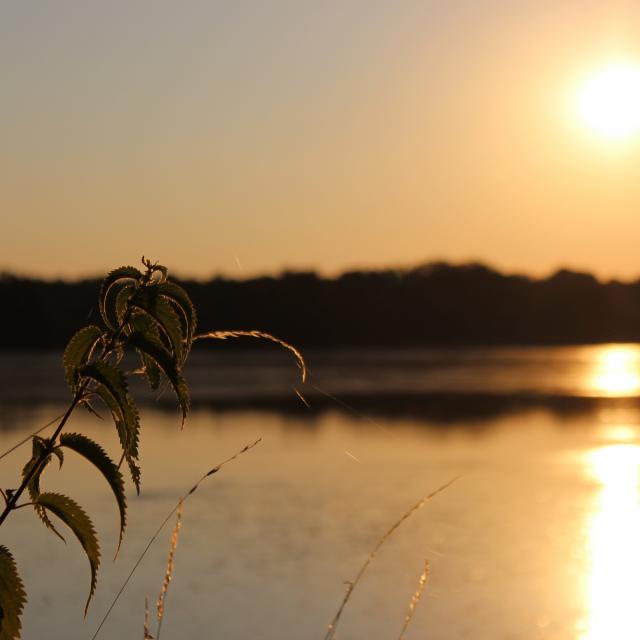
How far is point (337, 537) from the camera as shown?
56.2 ft

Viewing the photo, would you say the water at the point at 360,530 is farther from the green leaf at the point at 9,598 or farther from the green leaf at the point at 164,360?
the green leaf at the point at 9,598

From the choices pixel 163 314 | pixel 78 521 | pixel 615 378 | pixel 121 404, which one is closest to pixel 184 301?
pixel 163 314

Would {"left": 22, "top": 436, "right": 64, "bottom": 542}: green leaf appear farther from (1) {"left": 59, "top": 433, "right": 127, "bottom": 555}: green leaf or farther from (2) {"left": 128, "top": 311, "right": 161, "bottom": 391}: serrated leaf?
(2) {"left": 128, "top": 311, "right": 161, "bottom": 391}: serrated leaf

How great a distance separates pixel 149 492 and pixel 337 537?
16.2 feet

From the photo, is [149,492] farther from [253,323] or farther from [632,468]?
[253,323]

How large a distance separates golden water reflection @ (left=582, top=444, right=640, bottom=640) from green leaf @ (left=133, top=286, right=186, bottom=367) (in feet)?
39.3

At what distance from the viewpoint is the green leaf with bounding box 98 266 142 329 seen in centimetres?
127

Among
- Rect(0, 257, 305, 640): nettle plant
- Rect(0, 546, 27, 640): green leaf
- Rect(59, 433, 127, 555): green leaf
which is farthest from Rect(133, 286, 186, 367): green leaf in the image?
Rect(0, 546, 27, 640): green leaf

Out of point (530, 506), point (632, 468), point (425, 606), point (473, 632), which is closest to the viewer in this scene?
point (473, 632)

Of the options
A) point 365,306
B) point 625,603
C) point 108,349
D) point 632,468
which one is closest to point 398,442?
point 632,468

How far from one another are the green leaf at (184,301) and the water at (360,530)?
1.83 ft

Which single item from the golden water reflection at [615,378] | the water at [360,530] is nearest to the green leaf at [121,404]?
the water at [360,530]

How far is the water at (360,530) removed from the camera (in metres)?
13.0

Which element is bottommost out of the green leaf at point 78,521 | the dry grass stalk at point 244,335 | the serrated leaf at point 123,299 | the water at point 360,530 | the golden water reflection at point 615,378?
the water at point 360,530
